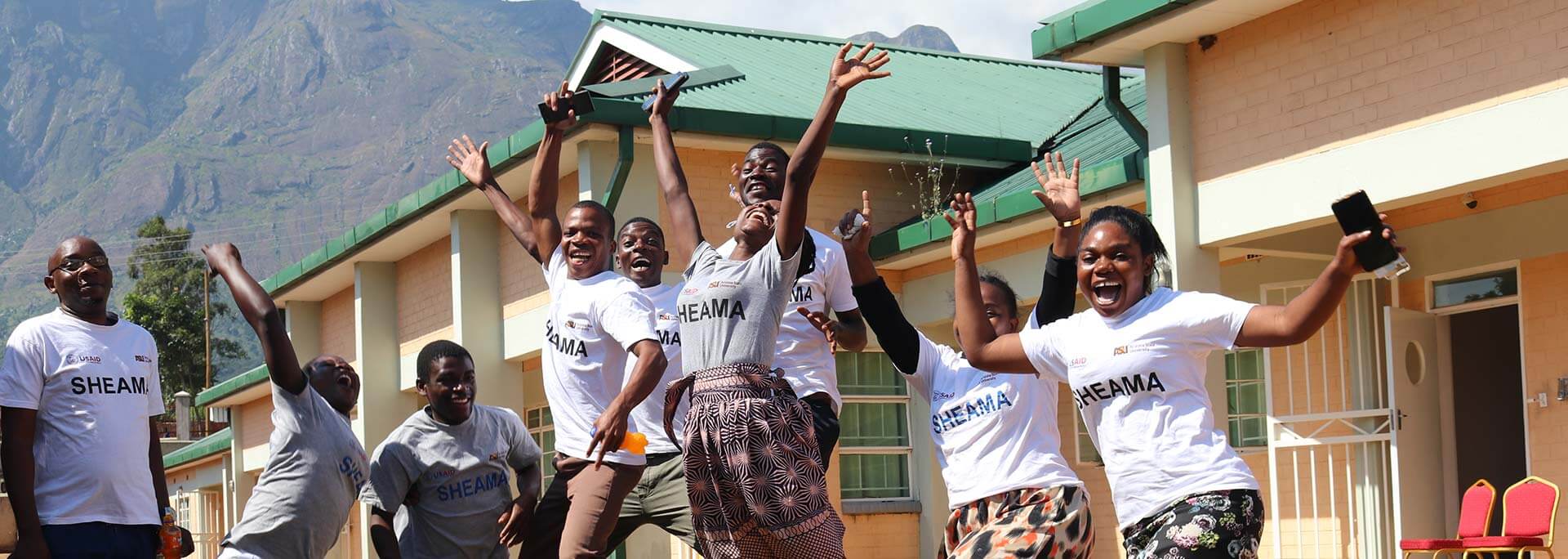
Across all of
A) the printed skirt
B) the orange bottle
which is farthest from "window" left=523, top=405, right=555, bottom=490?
the printed skirt

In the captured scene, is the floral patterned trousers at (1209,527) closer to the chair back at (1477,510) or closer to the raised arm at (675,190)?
the raised arm at (675,190)

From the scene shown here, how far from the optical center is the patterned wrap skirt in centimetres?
515

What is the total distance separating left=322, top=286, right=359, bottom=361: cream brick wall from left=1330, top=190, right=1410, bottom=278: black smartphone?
17308 millimetres

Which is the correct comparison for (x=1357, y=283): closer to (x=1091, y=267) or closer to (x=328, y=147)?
(x=1091, y=267)

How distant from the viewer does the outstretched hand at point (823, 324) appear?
5988 millimetres

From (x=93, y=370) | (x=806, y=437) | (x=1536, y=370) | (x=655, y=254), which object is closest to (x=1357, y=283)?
(x=1536, y=370)

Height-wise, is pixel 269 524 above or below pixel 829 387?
below

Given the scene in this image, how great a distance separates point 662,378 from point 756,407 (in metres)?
1.69

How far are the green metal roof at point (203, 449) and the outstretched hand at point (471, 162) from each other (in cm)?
2007

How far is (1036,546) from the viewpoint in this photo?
5.64 metres

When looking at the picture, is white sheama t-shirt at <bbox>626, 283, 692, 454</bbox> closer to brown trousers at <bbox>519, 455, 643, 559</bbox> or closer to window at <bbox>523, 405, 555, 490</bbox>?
brown trousers at <bbox>519, 455, 643, 559</bbox>

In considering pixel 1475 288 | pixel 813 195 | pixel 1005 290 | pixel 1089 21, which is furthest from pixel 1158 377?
pixel 813 195

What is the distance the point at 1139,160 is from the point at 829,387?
5.74 m

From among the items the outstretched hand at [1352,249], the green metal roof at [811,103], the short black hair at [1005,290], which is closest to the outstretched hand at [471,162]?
the short black hair at [1005,290]
